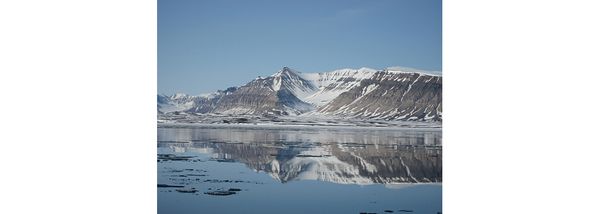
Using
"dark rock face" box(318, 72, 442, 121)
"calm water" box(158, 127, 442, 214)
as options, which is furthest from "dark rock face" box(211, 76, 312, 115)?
"dark rock face" box(318, 72, 442, 121)

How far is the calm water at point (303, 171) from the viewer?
22.2 feet

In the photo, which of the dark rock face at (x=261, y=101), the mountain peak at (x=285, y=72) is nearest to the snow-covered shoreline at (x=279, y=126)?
the dark rock face at (x=261, y=101)

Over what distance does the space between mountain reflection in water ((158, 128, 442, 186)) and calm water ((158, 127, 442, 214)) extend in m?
0.01

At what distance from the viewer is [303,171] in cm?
699

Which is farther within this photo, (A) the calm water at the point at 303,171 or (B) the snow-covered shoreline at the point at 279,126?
(B) the snow-covered shoreline at the point at 279,126

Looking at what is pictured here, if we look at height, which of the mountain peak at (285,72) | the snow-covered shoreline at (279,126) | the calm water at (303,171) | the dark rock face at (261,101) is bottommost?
the calm water at (303,171)

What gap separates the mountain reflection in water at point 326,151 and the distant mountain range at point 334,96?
0.83 feet

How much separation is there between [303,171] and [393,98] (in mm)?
1460

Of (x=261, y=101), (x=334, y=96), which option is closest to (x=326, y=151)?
(x=334, y=96)

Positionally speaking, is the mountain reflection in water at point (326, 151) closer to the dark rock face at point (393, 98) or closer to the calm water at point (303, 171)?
the calm water at point (303, 171)

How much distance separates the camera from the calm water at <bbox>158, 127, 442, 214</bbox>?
22.2 ft
